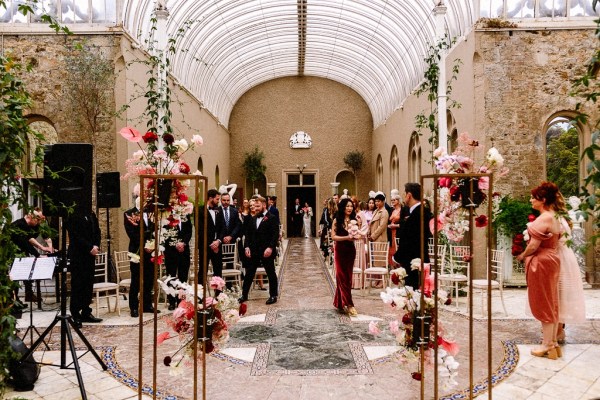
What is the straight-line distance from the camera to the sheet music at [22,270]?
6018mm

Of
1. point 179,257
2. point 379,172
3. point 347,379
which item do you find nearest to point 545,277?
point 347,379

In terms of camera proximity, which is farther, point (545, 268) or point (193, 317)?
point (545, 268)

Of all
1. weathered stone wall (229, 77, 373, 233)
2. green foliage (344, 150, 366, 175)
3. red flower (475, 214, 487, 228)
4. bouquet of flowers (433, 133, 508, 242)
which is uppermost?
weathered stone wall (229, 77, 373, 233)

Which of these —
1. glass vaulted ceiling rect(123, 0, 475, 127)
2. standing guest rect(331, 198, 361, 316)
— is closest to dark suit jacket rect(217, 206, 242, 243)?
standing guest rect(331, 198, 361, 316)

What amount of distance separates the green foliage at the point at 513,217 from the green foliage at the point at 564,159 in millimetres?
5275

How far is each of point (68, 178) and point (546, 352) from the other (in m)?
5.21

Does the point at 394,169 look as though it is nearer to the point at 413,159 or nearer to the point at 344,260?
the point at 413,159

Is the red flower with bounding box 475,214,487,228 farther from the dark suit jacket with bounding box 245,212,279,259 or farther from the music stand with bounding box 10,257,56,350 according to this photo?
the music stand with bounding box 10,257,56,350

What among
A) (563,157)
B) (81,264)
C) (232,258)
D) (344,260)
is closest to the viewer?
(81,264)

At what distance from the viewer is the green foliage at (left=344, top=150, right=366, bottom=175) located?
24.3 m

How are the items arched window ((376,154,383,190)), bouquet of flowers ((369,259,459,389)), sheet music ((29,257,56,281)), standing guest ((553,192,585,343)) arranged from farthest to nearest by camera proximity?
arched window ((376,154,383,190)) → sheet music ((29,257,56,281)) → standing guest ((553,192,585,343)) → bouquet of flowers ((369,259,459,389))

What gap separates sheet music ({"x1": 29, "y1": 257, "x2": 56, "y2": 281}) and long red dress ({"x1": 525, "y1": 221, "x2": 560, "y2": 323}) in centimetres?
551

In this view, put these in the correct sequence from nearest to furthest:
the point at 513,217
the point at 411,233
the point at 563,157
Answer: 1. the point at 411,233
2. the point at 513,217
3. the point at 563,157

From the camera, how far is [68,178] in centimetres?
A: 475
